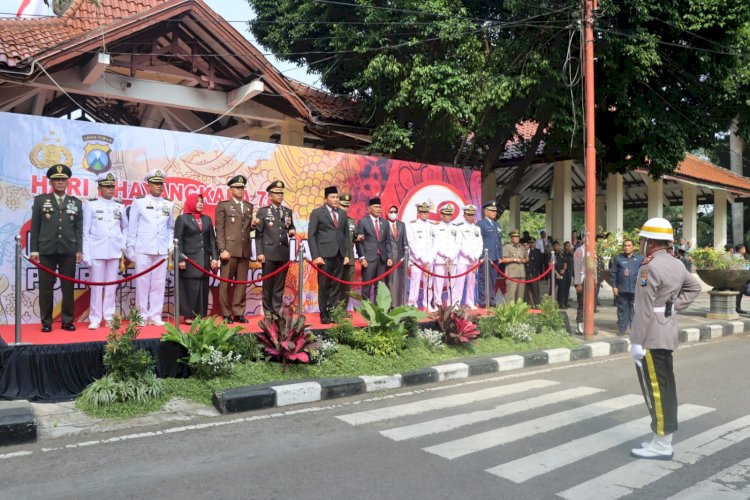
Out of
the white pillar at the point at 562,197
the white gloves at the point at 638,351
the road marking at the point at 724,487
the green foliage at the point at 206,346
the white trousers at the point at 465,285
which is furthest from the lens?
the white pillar at the point at 562,197

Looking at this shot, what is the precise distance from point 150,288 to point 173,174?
1.86 meters

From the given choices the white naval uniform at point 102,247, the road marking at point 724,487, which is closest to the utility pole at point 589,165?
the road marking at point 724,487

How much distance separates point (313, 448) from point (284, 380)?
6.48ft

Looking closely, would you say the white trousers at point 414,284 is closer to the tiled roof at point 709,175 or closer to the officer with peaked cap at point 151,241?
the officer with peaked cap at point 151,241

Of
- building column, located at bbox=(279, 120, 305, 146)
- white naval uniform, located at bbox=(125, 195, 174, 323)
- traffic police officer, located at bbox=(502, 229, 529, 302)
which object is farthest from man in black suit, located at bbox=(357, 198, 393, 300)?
building column, located at bbox=(279, 120, 305, 146)

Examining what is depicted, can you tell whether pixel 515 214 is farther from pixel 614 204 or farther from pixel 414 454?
pixel 414 454

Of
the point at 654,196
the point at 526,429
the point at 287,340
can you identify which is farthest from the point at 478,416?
the point at 654,196

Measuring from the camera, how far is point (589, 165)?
34.2ft

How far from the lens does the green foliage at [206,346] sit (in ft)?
20.7

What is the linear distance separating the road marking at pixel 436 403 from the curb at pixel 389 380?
711mm

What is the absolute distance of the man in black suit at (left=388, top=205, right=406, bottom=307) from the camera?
10.1 metres

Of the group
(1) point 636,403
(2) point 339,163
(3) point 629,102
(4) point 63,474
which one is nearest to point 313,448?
(4) point 63,474

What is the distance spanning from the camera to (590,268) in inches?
412

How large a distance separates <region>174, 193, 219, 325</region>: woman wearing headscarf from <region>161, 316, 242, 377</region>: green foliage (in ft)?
4.92
